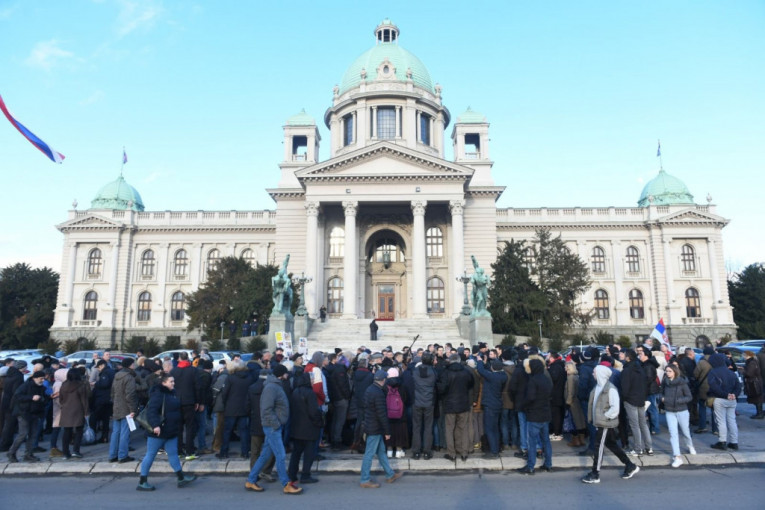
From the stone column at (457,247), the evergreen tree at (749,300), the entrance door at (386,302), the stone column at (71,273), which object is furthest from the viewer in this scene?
the stone column at (71,273)

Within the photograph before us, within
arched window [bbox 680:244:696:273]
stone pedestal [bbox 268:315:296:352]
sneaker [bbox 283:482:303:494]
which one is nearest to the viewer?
sneaker [bbox 283:482:303:494]

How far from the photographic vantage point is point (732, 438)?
9.95m

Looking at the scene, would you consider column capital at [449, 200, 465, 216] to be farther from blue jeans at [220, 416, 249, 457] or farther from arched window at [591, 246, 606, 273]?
blue jeans at [220, 416, 249, 457]

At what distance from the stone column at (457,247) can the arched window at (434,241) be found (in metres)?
3.99

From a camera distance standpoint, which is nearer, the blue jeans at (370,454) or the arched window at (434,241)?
the blue jeans at (370,454)

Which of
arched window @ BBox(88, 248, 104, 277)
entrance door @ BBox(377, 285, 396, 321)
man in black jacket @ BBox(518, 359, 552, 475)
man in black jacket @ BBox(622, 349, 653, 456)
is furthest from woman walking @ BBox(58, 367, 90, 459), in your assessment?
arched window @ BBox(88, 248, 104, 277)

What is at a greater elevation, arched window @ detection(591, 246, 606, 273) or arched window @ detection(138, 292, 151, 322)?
arched window @ detection(591, 246, 606, 273)

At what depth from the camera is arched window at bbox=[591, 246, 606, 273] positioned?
165ft

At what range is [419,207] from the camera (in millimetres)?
38969

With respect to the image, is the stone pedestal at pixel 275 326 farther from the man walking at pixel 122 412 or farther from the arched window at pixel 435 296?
the man walking at pixel 122 412

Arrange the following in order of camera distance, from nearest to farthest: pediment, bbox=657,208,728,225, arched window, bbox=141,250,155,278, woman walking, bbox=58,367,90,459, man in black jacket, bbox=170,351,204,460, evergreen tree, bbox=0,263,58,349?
man in black jacket, bbox=170,351,204,460 → woman walking, bbox=58,367,90,459 → evergreen tree, bbox=0,263,58,349 → pediment, bbox=657,208,728,225 → arched window, bbox=141,250,155,278

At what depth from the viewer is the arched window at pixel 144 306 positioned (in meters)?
50.6

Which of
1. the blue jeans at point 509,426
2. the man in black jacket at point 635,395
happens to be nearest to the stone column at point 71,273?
the blue jeans at point 509,426

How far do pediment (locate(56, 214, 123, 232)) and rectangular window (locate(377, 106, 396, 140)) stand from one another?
27.4 m
